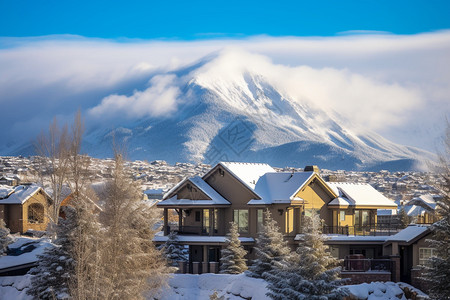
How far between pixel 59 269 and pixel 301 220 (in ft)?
63.3

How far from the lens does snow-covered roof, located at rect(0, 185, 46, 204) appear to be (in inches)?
2729

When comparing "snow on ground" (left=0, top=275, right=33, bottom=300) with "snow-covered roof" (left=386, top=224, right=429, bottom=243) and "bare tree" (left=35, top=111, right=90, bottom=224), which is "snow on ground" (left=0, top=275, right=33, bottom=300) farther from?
"snow-covered roof" (left=386, top=224, right=429, bottom=243)

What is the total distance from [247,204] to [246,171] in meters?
4.03

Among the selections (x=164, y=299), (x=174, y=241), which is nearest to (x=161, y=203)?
(x=174, y=241)

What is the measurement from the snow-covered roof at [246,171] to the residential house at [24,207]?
21.8 meters

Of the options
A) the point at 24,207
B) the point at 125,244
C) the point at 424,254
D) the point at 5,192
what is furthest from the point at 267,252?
the point at 5,192

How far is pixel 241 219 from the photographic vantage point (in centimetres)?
5334

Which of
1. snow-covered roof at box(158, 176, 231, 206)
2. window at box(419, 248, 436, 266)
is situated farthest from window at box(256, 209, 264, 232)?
window at box(419, 248, 436, 266)

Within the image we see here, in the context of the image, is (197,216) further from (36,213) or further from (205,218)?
(36,213)

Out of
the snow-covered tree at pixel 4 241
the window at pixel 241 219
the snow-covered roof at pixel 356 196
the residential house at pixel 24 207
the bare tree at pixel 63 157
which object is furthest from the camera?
the residential house at pixel 24 207

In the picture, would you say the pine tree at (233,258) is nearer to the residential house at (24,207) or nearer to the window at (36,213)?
the residential house at (24,207)

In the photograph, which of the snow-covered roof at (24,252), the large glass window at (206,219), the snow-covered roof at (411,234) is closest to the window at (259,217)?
the large glass window at (206,219)

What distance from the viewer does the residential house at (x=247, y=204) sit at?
51781 mm

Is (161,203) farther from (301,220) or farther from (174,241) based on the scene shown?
(301,220)
